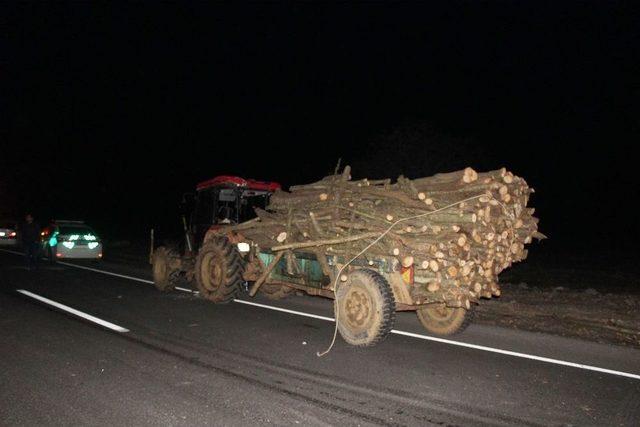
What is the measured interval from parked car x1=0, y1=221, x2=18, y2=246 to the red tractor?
19.9 meters

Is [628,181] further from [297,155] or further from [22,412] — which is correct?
[22,412]

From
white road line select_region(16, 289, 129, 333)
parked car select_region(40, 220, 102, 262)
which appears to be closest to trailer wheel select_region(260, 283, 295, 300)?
white road line select_region(16, 289, 129, 333)

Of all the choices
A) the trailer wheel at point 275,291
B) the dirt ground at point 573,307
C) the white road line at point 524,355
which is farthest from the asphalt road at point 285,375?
the trailer wheel at point 275,291

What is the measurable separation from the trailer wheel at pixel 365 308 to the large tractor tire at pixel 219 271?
2.99 m

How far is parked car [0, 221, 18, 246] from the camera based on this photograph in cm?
2666

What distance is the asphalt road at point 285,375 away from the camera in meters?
4.48

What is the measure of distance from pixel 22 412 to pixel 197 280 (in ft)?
19.6

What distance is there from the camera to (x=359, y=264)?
7.39 metres

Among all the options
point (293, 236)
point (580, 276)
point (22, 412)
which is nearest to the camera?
point (22, 412)

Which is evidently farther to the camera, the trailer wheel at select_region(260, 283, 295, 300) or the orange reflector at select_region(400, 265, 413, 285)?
the trailer wheel at select_region(260, 283, 295, 300)

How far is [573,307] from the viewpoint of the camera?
369 inches

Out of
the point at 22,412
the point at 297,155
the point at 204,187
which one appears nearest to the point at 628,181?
the point at 297,155

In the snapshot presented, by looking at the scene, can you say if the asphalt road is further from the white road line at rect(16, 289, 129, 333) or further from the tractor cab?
the tractor cab

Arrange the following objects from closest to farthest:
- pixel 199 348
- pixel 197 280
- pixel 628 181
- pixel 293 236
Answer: pixel 199 348 < pixel 293 236 < pixel 197 280 < pixel 628 181
